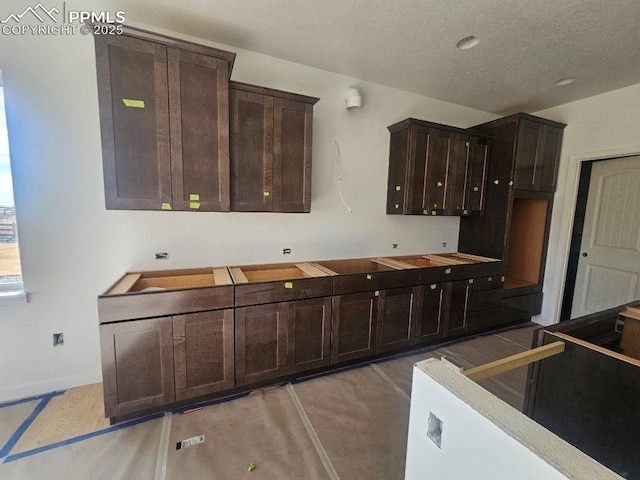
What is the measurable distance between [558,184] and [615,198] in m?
0.53

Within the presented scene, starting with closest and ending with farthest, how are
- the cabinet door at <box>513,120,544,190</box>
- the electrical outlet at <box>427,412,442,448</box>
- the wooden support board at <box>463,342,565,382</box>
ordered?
the electrical outlet at <box>427,412,442,448</box>, the wooden support board at <box>463,342,565,382</box>, the cabinet door at <box>513,120,544,190</box>

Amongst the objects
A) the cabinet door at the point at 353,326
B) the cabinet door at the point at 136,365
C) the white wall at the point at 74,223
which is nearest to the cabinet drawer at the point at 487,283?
the cabinet door at the point at 353,326

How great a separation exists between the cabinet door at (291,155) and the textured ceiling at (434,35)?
55cm

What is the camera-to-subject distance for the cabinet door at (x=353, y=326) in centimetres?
236

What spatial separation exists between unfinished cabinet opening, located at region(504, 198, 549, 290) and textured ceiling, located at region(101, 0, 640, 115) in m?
1.39

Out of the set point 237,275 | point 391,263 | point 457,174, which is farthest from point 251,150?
point 457,174

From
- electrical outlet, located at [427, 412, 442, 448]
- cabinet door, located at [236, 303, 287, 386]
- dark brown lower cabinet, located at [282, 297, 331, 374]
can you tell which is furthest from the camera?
dark brown lower cabinet, located at [282, 297, 331, 374]

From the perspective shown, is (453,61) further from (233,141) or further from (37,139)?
(37,139)

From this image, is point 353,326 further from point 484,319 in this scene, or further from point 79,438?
point 79,438

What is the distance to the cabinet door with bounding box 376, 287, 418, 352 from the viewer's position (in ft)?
8.40

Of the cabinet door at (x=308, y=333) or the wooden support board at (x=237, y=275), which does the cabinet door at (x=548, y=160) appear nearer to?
the cabinet door at (x=308, y=333)

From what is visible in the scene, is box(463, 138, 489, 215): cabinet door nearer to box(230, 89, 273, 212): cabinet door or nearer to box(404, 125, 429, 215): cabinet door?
box(404, 125, 429, 215): cabinet door

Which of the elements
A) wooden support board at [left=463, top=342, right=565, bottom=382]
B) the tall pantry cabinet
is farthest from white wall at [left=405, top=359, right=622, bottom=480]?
the tall pantry cabinet

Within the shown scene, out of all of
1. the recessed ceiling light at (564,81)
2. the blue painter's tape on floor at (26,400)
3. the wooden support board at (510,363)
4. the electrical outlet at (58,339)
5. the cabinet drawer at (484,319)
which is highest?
the recessed ceiling light at (564,81)
